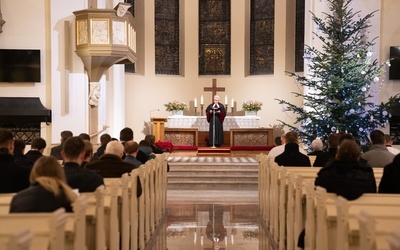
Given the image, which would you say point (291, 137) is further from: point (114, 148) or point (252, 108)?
point (252, 108)

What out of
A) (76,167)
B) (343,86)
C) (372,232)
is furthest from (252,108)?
(372,232)

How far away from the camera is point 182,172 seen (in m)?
14.0

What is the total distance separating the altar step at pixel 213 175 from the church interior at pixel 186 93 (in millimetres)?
26

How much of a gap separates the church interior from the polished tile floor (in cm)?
2

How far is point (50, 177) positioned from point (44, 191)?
0.34ft

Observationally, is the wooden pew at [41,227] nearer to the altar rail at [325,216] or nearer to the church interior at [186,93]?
the church interior at [186,93]

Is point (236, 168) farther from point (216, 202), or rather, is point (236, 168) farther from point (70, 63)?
point (70, 63)

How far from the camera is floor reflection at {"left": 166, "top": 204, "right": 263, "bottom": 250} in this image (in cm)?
737

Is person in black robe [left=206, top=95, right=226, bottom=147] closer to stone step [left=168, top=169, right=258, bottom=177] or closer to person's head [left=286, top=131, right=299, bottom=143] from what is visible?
stone step [left=168, top=169, right=258, bottom=177]

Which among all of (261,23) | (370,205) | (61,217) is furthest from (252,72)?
(61,217)

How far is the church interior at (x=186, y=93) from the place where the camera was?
25.5 ft

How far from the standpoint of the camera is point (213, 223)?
8875 mm

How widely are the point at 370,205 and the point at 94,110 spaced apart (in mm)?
10157

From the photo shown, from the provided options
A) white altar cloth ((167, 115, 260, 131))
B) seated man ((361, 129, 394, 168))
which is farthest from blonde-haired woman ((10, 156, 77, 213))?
white altar cloth ((167, 115, 260, 131))
